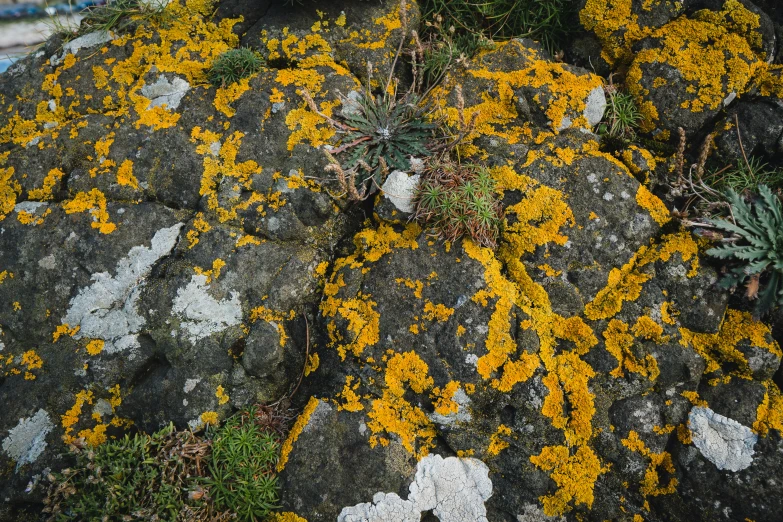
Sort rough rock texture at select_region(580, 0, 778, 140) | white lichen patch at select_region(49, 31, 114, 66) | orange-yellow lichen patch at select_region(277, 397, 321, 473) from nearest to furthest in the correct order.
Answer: orange-yellow lichen patch at select_region(277, 397, 321, 473)
rough rock texture at select_region(580, 0, 778, 140)
white lichen patch at select_region(49, 31, 114, 66)

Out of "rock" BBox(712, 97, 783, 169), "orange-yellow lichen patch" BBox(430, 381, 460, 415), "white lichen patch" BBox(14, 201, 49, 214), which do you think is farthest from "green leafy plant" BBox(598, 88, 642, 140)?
"white lichen patch" BBox(14, 201, 49, 214)

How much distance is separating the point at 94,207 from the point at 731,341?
556 cm

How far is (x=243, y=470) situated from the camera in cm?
365

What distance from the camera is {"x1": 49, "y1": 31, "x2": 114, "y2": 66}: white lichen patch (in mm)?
5055

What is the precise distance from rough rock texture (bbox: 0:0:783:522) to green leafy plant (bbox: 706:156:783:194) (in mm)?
533

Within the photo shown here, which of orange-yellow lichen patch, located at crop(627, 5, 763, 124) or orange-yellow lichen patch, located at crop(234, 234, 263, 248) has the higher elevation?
orange-yellow lichen patch, located at crop(627, 5, 763, 124)

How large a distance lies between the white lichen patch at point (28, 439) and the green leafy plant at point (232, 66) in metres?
3.42

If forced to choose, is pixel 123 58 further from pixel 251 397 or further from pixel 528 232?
pixel 528 232

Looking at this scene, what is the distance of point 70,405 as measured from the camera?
12.7ft

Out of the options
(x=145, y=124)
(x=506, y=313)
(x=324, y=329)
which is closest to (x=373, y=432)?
(x=324, y=329)

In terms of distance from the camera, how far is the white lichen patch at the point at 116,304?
13.1 ft

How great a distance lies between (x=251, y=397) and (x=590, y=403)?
2.77m

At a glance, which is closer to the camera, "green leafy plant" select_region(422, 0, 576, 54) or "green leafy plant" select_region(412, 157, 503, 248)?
"green leafy plant" select_region(412, 157, 503, 248)

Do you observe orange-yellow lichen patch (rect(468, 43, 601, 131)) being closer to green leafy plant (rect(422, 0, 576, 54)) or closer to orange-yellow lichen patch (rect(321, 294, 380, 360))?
green leafy plant (rect(422, 0, 576, 54))
